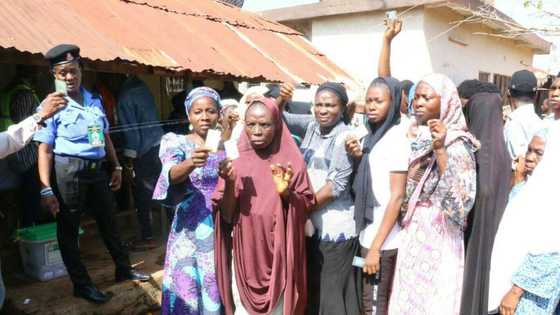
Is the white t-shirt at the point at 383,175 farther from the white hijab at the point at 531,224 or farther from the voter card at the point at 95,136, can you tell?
the voter card at the point at 95,136

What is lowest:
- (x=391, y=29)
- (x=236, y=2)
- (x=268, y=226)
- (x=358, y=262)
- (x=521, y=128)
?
(x=358, y=262)

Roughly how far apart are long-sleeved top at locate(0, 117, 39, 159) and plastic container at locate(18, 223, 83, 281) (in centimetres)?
164

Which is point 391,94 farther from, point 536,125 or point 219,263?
point 536,125

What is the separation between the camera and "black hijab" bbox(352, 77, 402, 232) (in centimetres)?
267

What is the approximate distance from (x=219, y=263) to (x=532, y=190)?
179 centimetres

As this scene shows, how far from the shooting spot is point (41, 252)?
3703mm

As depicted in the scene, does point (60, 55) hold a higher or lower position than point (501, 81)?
lower

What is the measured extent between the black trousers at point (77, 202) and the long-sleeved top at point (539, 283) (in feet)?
9.35

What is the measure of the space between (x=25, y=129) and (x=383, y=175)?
211 cm

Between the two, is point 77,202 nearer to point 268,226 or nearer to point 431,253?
point 268,226

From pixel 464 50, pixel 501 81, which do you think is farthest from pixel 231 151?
pixel 501 81

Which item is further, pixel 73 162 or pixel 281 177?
pixel 73 162

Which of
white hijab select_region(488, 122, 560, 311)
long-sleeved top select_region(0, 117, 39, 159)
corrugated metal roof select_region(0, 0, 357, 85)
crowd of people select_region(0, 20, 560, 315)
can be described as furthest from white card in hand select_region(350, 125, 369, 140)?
corrugated metal roof select_region(0, 0, 357, 85)

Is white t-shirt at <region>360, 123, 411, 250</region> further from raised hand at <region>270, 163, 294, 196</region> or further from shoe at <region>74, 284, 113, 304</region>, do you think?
shoe at <region>74, 284, 113, 304</region>
